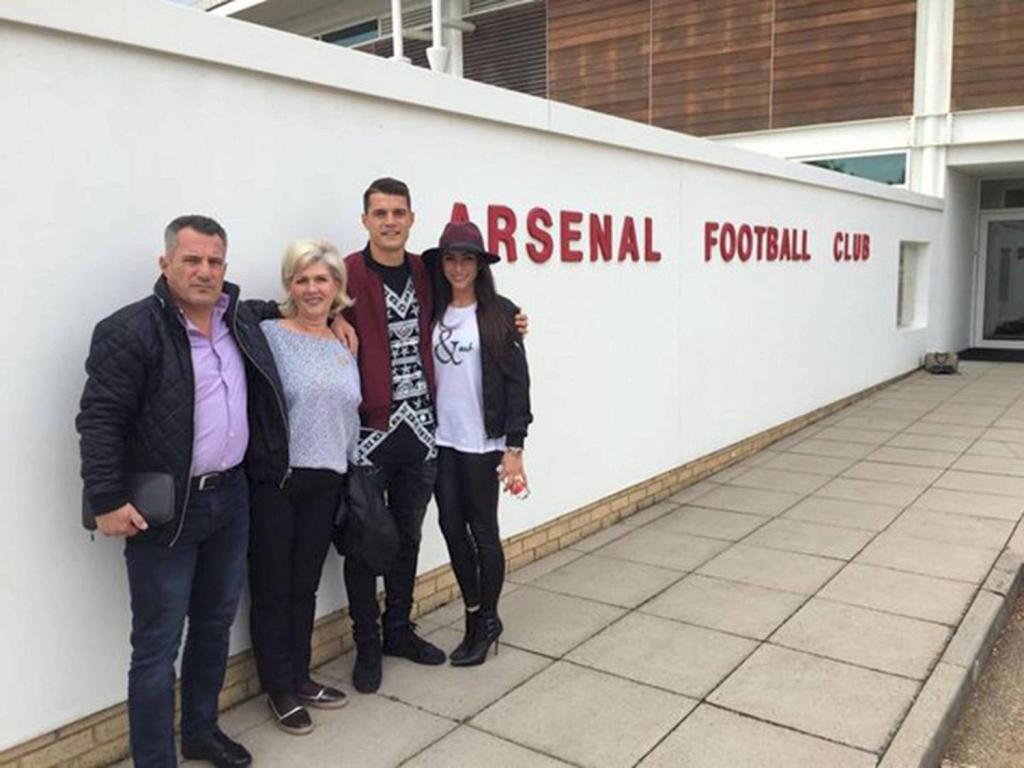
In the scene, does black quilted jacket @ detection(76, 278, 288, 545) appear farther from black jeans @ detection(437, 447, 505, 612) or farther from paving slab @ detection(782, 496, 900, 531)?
paving slab @ detection(782, 496, 900, 531)

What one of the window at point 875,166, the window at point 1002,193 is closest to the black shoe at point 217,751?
the window at point 875,166

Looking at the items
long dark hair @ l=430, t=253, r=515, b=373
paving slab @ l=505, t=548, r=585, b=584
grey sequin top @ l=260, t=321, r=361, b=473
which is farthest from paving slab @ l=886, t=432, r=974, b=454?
grey sequin top @ l=260, t=321, r=361, b=473

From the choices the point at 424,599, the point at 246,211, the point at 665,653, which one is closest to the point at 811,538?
the point at 665,653

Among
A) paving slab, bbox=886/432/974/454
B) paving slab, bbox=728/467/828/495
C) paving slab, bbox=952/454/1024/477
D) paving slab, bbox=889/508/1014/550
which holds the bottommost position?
paving slab, bbox=889/508/1014/550

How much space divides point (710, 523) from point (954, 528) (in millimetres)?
1464

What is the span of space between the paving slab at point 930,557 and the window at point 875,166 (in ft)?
29.1

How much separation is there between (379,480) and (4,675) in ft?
4.46

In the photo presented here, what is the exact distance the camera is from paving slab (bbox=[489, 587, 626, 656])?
380 centimetres

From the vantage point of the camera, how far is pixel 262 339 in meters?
2.83

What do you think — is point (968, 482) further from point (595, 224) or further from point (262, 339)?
point (262, 339)

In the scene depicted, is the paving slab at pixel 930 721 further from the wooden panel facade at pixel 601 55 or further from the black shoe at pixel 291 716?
the wooden panel facade at pixel 601 55

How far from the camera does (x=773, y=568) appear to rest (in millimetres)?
4668

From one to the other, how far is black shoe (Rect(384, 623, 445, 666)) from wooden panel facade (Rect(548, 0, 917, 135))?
1137 centimetres

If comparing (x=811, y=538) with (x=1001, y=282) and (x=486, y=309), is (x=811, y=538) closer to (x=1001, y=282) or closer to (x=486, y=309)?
(x=486, y=309)
